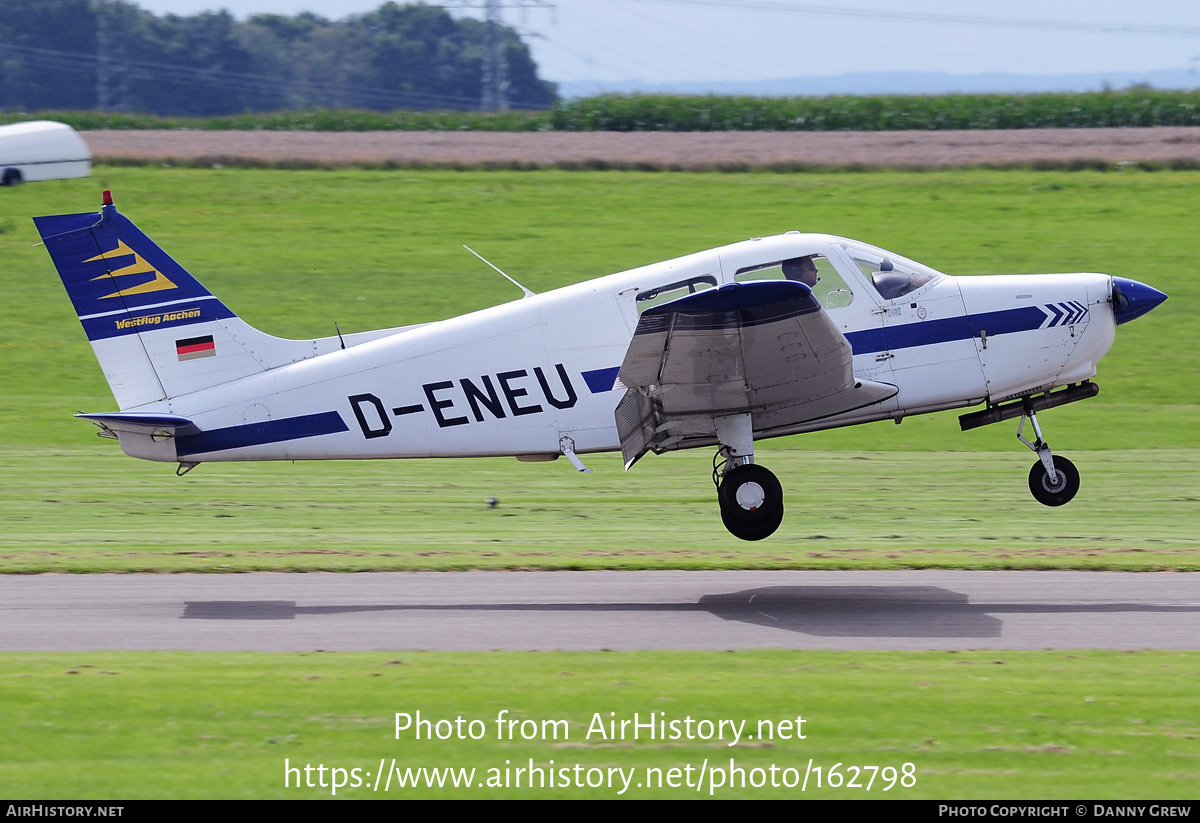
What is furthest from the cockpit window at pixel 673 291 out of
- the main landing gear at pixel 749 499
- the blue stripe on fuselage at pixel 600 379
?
the main landing gear at pixel 749 499

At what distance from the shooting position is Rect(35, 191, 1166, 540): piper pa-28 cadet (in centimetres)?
1140

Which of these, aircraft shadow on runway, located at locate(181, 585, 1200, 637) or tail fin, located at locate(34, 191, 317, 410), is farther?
tail fin, located at locate(34, 191, 317, 410)

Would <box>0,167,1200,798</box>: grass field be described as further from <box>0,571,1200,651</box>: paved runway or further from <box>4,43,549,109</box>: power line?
<box>4,43,549,109</box>: power line

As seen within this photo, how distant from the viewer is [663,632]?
9.87 m

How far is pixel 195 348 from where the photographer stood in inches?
460

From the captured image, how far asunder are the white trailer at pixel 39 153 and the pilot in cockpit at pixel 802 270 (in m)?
25.9

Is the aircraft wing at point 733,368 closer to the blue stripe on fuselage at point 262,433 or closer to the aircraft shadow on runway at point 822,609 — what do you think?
the aircraft shadow on runway at point 822,609

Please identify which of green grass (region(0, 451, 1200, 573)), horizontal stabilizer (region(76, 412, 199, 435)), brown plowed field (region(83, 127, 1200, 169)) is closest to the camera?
horizontal stabilizer (region(76, 412, 199, 435))

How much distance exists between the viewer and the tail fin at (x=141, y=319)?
11414 mm

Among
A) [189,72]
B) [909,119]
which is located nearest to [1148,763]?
[909,119]

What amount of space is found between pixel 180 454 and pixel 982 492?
986 cm

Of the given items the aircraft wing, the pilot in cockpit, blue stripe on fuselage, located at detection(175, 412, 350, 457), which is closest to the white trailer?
blue stripe on fuselage, located at detection(175, 412, 350, 457)

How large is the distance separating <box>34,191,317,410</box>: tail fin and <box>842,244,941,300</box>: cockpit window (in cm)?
515

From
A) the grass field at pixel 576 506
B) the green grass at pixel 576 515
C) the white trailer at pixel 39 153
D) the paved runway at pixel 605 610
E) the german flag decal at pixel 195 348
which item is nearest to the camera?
the grass field at pixel 576 506
